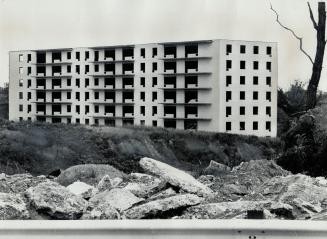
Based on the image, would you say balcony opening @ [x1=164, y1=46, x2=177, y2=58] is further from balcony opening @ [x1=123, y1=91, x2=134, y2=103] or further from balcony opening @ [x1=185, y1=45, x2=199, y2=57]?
balcony opening @ [x1=123, y1=91, x2=134, y2=103]

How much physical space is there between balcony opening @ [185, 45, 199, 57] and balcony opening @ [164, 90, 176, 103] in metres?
0.77

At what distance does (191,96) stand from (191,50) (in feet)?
3.42

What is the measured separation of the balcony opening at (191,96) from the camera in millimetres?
6570

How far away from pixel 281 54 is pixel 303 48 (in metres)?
0.31

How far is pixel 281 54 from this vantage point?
5.93m

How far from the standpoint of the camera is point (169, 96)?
7.02 metres

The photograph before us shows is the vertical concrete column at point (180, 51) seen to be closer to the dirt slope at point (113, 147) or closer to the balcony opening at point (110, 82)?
the balcony opening at point (110, 82)

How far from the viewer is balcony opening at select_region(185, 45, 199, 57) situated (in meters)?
7.00

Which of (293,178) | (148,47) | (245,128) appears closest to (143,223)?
(293,178)

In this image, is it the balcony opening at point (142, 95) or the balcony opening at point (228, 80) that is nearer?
the balcony opening at point (228, 80)

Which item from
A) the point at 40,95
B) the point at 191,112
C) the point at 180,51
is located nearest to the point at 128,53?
the point at 180,51

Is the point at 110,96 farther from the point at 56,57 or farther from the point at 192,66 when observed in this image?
the point at 192,66

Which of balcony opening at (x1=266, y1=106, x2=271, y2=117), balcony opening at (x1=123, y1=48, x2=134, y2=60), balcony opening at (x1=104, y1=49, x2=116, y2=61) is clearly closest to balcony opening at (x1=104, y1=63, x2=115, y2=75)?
balcony opening at (x1=104, y1=49, x2=116, y2=61)

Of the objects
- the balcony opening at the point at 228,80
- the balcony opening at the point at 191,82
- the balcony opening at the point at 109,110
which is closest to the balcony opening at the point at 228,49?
the balcony opening at the point at 228,80
